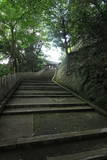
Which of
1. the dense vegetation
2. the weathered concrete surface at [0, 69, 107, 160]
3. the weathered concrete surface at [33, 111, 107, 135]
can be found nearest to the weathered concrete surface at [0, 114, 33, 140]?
the weathered concrete surface at [0, 69, 107, 160]

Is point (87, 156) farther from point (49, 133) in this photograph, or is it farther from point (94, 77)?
point (94, 77)

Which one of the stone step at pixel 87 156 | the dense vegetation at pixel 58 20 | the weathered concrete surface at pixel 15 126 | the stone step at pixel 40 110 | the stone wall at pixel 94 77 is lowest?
the stone step at pixel 87 156

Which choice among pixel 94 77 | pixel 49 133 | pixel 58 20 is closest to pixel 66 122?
pixel 49 133

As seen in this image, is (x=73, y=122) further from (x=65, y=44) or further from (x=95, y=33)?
(x=65, y=44)

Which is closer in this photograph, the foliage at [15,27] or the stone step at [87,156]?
the stone step at [87,156]

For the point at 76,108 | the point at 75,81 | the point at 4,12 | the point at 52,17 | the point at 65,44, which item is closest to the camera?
the point at 76,108

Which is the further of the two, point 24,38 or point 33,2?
point 24,38

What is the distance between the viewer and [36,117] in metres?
3.49

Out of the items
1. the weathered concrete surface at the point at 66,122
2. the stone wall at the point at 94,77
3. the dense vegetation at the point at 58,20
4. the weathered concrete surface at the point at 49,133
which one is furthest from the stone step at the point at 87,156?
the dense vegetation at the point at 58,20

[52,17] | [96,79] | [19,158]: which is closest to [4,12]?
[52,17]

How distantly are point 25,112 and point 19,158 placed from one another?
172cm

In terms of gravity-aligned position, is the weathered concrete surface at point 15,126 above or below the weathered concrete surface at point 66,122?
above

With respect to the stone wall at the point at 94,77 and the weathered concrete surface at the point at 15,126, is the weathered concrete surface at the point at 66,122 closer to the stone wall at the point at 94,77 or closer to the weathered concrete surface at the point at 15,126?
the weathered concrete surface at the point at 15,126

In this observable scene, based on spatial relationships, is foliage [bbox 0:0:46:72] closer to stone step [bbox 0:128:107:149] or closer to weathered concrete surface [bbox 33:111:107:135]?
weathered concrete surface [bbox 33:111:107:135]
